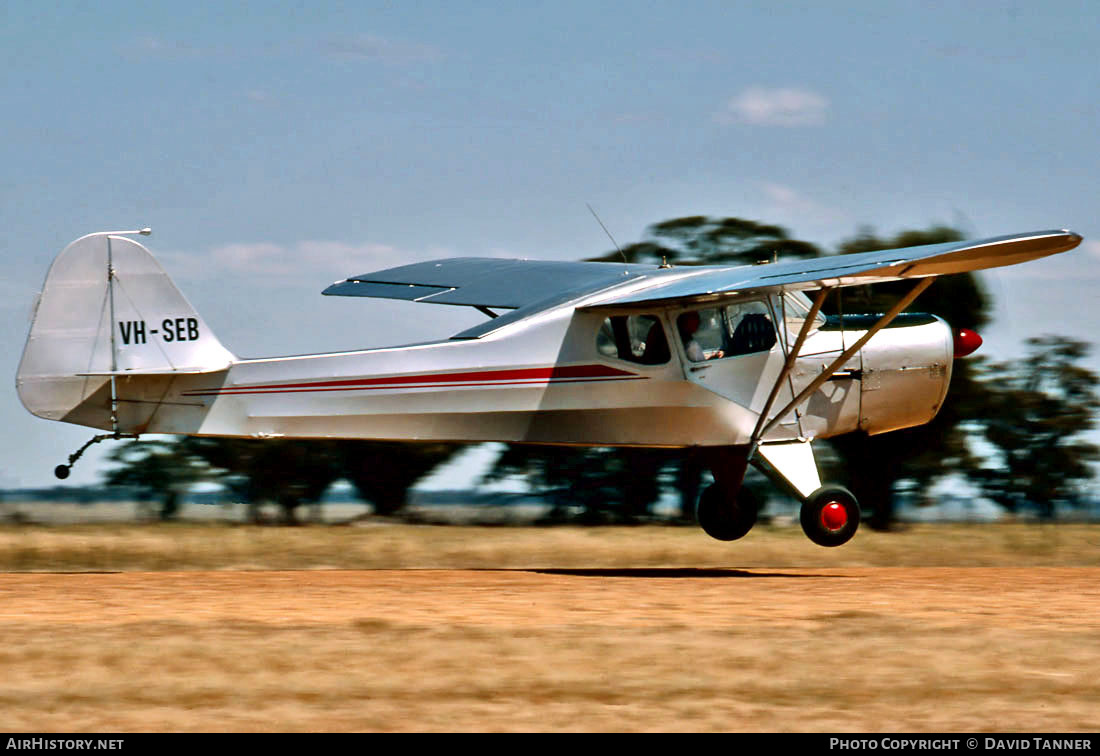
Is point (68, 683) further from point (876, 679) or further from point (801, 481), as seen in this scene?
point (801, 481)

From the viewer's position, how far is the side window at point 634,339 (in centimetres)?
1377

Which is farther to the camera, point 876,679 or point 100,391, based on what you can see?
point 100,391

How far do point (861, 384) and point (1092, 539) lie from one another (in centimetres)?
794

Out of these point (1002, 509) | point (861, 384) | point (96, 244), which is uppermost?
point (96, 244)

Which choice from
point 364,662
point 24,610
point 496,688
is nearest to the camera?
point 496,688

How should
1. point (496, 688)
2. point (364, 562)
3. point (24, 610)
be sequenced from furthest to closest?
1. point (364, 562)
2. point (24, 610)
3. point (496, 688)

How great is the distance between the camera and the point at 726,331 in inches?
559

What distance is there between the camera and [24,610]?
32.9 feet

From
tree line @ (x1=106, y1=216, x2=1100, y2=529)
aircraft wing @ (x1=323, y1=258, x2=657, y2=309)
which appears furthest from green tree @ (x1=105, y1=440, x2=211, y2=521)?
aircraft wing @ (x1=323, y1=258, x2=657, y2=309)

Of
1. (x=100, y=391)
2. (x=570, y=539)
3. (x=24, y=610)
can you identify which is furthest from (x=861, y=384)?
(x=24, y=610)

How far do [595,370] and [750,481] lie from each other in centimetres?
2126

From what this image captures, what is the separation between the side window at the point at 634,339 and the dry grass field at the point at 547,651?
2.25 meters

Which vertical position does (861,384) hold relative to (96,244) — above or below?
below

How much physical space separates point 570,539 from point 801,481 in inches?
236
